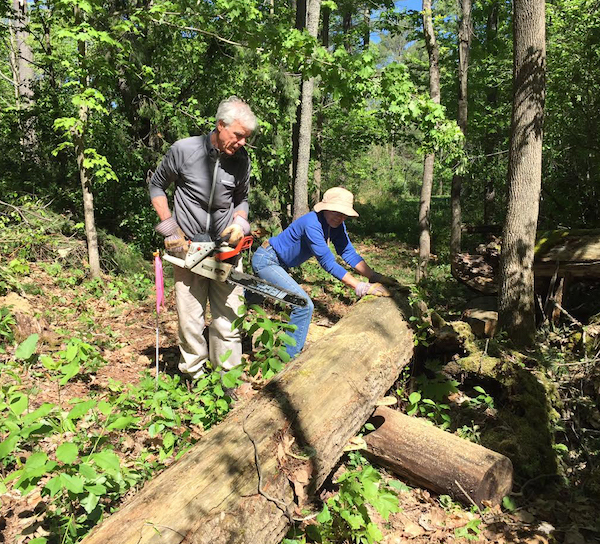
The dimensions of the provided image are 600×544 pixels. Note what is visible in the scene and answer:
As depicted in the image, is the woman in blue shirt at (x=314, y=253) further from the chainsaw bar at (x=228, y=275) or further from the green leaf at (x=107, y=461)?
the green leaf at (x=107, y=461)

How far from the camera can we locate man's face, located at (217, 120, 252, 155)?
11.4ft

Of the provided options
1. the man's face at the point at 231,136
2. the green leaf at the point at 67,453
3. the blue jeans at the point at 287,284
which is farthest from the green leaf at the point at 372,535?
the man's face at the point at 231,136

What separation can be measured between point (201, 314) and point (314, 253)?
122 cm

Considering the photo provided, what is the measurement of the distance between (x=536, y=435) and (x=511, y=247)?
1977 millimetres

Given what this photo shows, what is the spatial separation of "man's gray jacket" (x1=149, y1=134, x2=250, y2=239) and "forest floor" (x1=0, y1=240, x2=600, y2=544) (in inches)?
60.5

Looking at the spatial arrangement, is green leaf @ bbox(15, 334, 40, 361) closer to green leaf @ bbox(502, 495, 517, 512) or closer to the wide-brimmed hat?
the wide-brimmed hat

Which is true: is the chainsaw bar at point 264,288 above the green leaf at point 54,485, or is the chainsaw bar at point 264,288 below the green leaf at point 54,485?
above

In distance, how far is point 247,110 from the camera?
3.47 meters

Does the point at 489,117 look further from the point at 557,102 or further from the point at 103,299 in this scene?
the point at 103,299

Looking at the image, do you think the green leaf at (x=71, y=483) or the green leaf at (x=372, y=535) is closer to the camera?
the green leaf at (x=71, y=483)

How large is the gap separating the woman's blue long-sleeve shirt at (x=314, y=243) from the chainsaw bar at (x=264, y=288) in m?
0.43

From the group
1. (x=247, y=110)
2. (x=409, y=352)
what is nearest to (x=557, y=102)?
(x=409, y=352)

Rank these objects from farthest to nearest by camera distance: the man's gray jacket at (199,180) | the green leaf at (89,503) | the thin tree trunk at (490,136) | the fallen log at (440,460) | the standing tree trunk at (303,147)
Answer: the thin tree trunk at (490,136) → the standing tree trunk at (303,147) → the man's gray jacket at (199,180) → the fallen log at (440,460) → the green leaf at (89,503)

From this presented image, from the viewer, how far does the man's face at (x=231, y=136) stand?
11.4 ft
